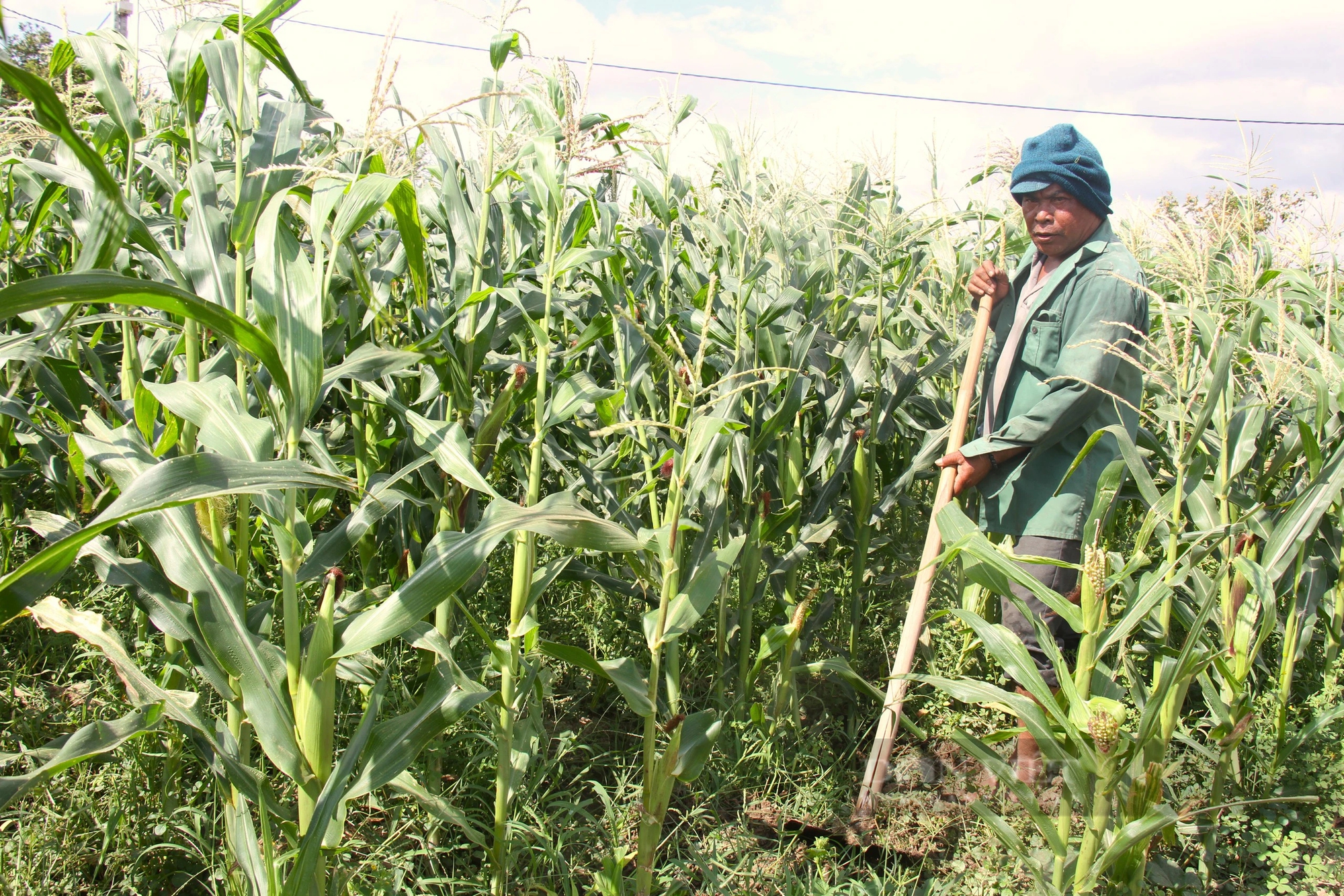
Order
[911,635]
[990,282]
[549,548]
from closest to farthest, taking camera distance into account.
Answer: [911,635] → [990,282] → [549,548]

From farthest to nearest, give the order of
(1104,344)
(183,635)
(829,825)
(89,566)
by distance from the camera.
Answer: (89,566) < (829,825) < (1104,344) < (183,635)

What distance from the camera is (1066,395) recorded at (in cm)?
283

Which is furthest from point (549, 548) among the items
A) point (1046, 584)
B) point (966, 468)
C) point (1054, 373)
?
point (1054, 373)

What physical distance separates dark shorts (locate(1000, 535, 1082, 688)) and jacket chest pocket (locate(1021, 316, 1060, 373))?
603 millimetres

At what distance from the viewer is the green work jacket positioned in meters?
2.84

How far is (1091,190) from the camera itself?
293 cm

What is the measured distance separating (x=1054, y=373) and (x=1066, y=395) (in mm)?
181

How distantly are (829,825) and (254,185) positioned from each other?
8.44ft

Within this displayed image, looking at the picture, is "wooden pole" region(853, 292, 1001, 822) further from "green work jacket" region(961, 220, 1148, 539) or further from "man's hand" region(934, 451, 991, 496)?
"green work jacket" region(961, 220, 1148, 539)

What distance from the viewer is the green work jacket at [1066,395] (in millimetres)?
2840

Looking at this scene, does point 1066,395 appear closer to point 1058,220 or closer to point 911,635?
point 1058,220

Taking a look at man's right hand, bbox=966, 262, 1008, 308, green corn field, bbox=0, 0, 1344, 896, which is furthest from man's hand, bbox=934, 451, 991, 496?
man's right hand, bbox=966, 262, 1008, 308

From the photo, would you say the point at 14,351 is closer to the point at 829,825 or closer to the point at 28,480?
the point at 28,480

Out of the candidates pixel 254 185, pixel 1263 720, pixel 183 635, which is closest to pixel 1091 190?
pixel 1263 720
